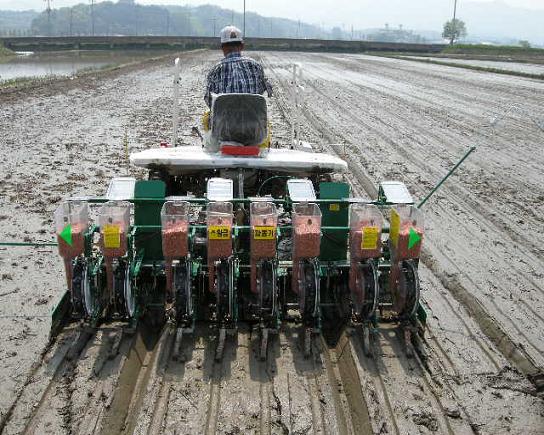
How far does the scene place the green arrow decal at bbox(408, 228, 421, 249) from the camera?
15.9 feet

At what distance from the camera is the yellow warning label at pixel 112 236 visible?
15.4 feet

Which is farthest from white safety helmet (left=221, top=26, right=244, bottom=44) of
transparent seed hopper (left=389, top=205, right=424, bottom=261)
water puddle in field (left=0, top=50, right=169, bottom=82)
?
water puddle in field (left=0, top=50, right=169, bottom=82)

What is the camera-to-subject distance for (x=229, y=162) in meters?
5.75

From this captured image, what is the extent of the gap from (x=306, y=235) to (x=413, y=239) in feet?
2.89

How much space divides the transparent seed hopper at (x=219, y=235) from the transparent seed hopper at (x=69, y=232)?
104cm

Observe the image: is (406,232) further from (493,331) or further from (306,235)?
(493,331)

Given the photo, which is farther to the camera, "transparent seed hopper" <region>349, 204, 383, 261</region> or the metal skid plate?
the metal skid plate

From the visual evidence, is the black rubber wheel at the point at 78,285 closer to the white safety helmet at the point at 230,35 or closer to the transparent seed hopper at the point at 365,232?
the transparent seed hopper at the point at 365,232

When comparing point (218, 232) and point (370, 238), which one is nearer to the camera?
point (218, 232)

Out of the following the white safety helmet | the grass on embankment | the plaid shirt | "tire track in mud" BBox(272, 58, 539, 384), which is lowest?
"tire track in mud" BBox(272, 58, 539, 384)

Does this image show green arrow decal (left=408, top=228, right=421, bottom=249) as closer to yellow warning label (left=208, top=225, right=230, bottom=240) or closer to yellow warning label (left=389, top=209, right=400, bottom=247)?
yellow warning label (left=389, top=209, right=400, bottom=247)

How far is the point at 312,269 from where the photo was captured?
488 centimetres

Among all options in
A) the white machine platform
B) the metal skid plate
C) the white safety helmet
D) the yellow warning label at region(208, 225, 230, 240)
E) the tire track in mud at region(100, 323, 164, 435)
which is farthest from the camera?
the white safety helmet

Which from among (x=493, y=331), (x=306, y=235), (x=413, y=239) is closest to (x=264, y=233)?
(x=306, y=235)
